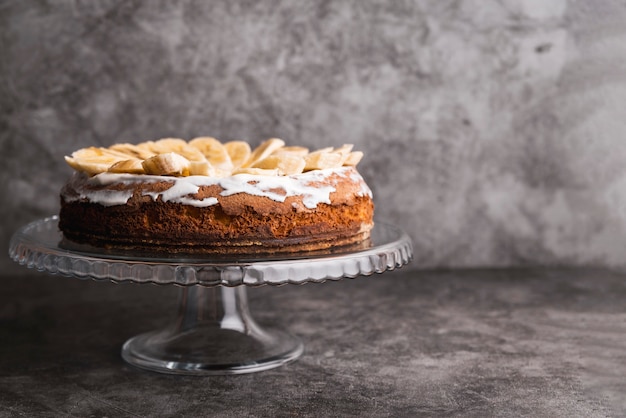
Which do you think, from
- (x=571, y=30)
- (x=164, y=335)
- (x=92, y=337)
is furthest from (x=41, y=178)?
(x=571, y=30)

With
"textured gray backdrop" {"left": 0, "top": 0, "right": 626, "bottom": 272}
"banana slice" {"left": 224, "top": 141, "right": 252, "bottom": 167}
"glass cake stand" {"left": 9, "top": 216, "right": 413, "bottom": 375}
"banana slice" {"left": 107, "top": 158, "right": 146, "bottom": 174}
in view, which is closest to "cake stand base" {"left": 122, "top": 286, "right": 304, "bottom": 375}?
"glass cake stand" {"left": 9, "top": 216, "right": 413, "bottom": 375}

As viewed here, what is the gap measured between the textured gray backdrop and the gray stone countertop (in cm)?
25

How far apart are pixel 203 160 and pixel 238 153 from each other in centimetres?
21

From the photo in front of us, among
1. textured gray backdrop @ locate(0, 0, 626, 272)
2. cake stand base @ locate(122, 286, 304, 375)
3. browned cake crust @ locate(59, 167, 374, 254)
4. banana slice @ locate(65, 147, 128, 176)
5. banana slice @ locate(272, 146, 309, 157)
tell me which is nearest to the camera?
browned cake crust @ locate(59, 167, 374, 254)

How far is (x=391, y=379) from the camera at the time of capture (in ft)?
6.97

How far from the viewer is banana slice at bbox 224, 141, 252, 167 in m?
2.32

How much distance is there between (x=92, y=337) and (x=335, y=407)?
91 centimetres

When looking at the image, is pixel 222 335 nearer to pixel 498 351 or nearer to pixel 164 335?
pixel 164 335

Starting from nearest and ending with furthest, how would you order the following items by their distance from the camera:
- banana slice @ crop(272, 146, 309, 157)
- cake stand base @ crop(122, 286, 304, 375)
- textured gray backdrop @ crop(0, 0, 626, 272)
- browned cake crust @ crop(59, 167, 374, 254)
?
1. browned cake crust @ crop(59, 167, 374, 254)
2. cake stand base @ crop(122, 286, 304, 375)
3. banana slice @ crop(272, 146, 309, 157)
4. textured gray backdrop @ crop(0, 0, 626, 272)

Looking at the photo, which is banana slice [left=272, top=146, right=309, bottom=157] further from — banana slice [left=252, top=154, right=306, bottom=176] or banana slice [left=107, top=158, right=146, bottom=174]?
banana slice [left=107, top=158, right=146, bottom=174]

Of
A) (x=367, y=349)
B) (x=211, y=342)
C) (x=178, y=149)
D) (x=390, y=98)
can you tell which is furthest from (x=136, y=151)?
(x=390, y=98)

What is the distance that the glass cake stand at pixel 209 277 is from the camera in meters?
1.80

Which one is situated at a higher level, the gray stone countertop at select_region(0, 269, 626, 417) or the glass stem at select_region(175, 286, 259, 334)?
the glass stem at select_region(175, 286, 259, 334)

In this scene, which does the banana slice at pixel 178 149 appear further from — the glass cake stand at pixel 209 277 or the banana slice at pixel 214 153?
the glass cake stand at pixel 209 277
